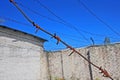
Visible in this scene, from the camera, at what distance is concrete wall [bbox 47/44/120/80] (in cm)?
1642

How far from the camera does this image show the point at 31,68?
17.0 metres

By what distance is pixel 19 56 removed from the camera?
16.3 metres

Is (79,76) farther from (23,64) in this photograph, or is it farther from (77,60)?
(23,64)

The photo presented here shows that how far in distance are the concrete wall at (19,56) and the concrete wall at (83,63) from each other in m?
1.40

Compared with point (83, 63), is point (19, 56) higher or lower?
higher

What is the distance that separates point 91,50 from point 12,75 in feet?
20.0

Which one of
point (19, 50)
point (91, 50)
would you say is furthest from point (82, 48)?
point (19, 50)

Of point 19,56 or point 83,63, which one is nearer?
point 19,56

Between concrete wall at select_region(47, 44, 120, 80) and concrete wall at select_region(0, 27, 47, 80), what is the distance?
4.60ft

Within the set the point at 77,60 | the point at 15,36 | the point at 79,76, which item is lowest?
the point at 79,76

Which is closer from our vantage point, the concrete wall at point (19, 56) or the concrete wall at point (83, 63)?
the concrete wall at point (19, 56)

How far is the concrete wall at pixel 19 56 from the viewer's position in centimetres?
1524

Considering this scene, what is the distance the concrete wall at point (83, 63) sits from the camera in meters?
16.4

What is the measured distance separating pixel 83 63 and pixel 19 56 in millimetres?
4905
